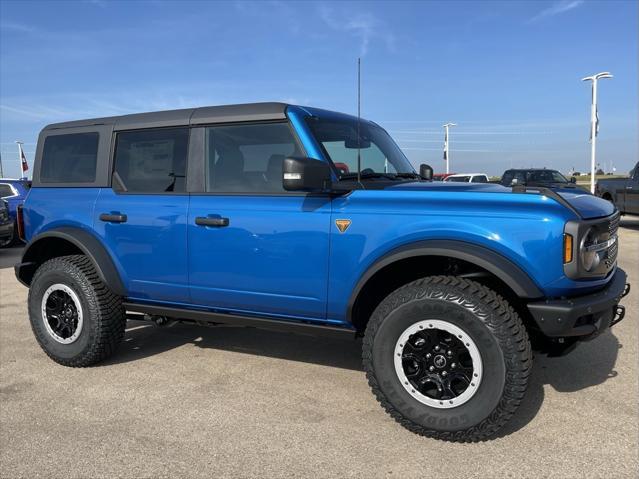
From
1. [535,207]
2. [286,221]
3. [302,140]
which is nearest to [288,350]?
[286,221]

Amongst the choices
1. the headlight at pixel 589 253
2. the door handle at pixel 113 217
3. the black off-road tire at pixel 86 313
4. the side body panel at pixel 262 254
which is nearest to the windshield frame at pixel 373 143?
the side body panel at pixel 262 254

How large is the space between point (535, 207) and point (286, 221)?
1504 millimetres

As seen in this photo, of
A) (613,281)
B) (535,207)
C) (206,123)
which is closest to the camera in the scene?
(535,207)

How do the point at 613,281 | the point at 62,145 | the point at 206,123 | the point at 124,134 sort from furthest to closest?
the point at 62,145
the point at 124,134
the point at 206,123
the point at 613,281

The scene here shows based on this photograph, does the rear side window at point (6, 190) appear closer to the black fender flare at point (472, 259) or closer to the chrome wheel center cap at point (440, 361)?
the black fender flare at point (472, 259)

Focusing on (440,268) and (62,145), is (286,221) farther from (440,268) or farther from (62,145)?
(62,145)

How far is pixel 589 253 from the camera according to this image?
2926 millimetres

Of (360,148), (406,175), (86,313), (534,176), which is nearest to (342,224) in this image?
(360,148)

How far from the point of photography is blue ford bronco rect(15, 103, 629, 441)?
2.92 meters

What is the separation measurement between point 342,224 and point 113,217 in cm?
194

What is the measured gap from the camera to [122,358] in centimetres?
462

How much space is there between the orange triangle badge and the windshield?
424 mm

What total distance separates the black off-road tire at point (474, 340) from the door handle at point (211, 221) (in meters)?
1.23

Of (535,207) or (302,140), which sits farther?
(302,140)
